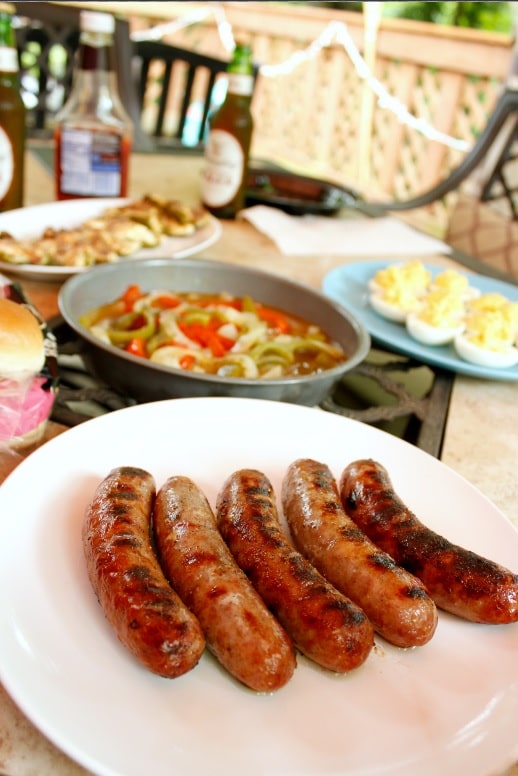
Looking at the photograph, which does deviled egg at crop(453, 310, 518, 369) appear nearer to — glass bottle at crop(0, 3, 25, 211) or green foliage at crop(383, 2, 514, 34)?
glass bottle at crop(0, 3, 25, 211)

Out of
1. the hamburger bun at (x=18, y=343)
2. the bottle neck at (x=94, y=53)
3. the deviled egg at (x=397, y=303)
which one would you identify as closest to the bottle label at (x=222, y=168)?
the bottle neck at (x=94, y=53)

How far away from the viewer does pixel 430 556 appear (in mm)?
948

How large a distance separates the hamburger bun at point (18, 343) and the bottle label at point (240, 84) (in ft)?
5.32

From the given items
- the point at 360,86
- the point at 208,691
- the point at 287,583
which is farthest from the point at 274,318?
the point at 360,86

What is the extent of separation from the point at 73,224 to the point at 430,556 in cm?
175

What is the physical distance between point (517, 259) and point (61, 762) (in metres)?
3.21

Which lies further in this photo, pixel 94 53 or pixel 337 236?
pixel 337 236

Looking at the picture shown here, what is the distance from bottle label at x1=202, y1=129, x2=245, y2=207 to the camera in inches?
97.4

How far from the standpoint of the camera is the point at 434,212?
24.4 ft

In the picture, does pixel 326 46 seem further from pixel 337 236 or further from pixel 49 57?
pixel 337 236

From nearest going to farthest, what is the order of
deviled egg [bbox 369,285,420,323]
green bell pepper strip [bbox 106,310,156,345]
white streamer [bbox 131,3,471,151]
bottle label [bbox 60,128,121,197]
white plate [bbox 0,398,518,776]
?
white plate [bbox 0,398,518,776] < green bell pepper strip [bbox 106,310,156,345] < deviled egg [bbox 369,285,420,323] < bottle label [bbox 60,128,121,197] < white streamer [bbox 131,3,471,151]

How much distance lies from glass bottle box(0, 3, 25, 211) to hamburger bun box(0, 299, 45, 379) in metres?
1.11

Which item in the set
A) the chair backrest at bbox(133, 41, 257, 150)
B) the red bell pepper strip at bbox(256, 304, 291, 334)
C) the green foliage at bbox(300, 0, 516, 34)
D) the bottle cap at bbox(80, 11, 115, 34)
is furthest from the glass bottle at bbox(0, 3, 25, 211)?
the green foliage at bbox(300, 0, 516, 34)

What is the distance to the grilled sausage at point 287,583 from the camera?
790mm
